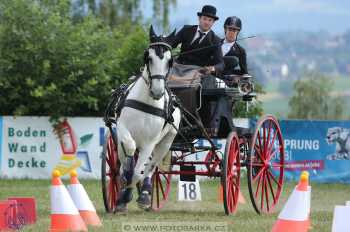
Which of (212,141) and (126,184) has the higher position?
(212,141)

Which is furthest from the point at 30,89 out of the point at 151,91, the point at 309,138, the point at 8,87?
the point at 151,91

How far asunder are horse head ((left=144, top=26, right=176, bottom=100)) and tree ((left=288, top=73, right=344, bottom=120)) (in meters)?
21.2

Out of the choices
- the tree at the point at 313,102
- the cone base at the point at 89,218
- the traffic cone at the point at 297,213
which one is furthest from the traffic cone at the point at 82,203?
the tree at the point at 313,102

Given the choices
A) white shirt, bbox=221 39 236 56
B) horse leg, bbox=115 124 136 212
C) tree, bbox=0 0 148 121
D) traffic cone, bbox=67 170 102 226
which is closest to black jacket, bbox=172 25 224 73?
white shirt, bbox=221 39 236 56

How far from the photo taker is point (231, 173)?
1228 centimetres

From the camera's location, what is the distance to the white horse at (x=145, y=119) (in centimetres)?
1094

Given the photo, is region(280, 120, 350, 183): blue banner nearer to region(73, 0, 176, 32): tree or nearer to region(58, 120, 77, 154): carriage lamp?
region(58, 120, 77, 154): carriage lamp

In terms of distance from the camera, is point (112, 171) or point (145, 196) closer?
point (145, 196)

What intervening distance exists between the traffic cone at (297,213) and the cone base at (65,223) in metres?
1.92

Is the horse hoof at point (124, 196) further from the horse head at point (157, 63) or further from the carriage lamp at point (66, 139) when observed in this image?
the carriage lamp at point (66, 139)

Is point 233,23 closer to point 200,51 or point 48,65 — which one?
point 200,51

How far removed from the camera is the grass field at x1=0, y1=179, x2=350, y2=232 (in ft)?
35.2

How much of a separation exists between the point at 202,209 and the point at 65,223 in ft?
13.7

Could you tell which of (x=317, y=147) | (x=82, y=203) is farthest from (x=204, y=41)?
(x=317, y=147)
